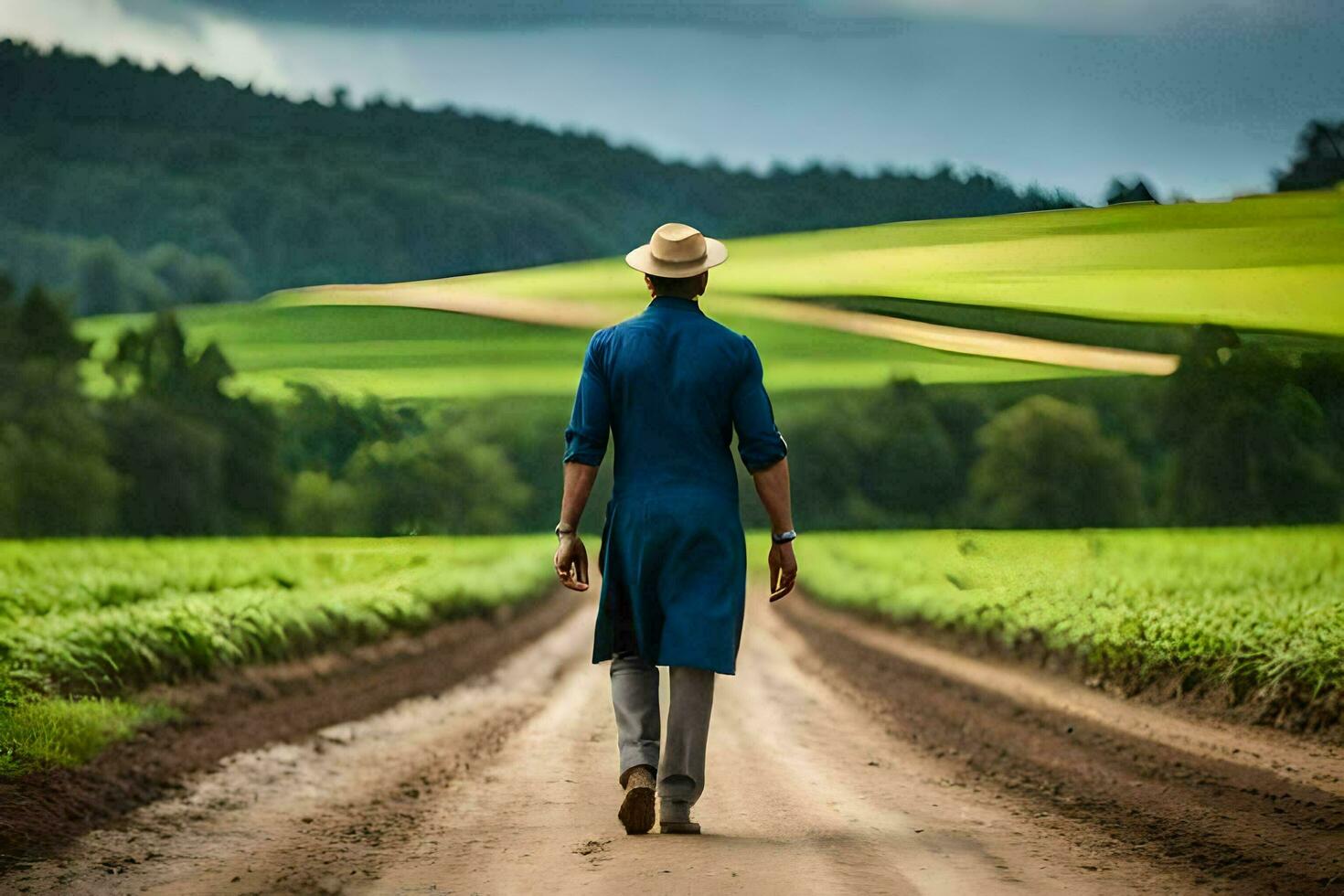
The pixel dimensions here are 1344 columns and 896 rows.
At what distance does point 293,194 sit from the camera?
23.7 meters

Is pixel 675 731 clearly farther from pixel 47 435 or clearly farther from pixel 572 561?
pixel 47 435

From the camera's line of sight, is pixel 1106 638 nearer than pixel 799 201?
Yes

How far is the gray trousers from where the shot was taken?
19.0 feet

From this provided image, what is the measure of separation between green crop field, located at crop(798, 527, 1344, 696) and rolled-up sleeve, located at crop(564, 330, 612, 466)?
620 centimetres

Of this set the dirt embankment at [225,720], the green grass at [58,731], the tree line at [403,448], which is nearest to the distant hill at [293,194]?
the tree line at [403,448]

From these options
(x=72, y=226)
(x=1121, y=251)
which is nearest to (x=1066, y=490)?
(x=1121, y=251)

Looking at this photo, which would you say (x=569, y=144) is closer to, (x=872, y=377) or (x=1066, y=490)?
(x=872, y=377)

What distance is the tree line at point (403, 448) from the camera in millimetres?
18516

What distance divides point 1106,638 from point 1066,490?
8.02 m

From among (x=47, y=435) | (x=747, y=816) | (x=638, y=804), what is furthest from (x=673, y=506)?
(x=47, y=435)

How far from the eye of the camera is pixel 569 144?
89.2 ft

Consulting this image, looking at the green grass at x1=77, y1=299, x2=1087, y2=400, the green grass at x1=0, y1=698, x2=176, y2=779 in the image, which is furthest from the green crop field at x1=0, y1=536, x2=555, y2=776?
the green grass at x1=77, y1=299, x2=1087, y2=400

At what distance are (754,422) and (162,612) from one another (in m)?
7.39

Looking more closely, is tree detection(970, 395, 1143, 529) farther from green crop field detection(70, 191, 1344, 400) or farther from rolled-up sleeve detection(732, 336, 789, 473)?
rolled-up sleeve detection(732, 336, 789, 473)
